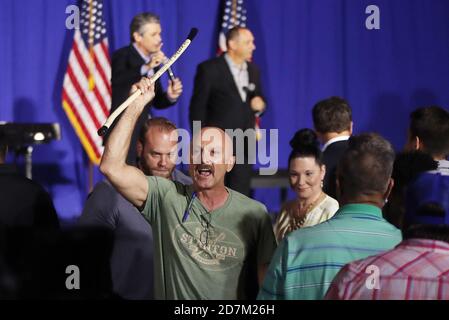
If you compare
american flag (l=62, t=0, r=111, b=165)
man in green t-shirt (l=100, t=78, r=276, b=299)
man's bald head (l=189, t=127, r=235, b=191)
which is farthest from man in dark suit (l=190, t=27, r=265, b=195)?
man in green t-shirt (l=100, t=78, r=276, b=299)

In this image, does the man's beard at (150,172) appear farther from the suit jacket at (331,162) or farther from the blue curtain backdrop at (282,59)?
the blue curtain backdrop at (282,59)

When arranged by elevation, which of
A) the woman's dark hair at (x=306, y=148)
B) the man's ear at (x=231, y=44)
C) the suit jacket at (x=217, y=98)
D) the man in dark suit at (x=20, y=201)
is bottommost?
the man in dark suit at (x=20, y=201)

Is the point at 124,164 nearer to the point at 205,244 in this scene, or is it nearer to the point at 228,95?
the point at 205,244

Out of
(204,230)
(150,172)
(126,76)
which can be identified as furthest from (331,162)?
(126,76)

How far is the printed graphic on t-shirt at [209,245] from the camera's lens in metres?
3.43

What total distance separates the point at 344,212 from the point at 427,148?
168cm

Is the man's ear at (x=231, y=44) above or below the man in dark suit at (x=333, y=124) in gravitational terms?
above

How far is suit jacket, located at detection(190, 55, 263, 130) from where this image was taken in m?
7.46

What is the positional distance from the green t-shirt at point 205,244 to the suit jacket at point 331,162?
1.03 meters

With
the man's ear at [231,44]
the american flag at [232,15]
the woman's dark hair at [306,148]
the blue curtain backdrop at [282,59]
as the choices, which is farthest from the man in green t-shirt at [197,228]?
the american flag at [232,15]

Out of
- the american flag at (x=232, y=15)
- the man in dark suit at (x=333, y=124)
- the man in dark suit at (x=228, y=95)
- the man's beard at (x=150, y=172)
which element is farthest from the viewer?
the american flag at (x=232, y=15)

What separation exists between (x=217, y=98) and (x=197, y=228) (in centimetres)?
409
